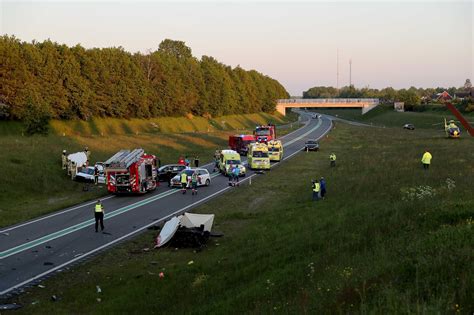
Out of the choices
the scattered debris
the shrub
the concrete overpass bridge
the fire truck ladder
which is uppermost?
the concrete overpass bridge

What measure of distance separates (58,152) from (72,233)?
22.4m

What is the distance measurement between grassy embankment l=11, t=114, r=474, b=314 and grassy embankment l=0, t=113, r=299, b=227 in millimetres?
11963

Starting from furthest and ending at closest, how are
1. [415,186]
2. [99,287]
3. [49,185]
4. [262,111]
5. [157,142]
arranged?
1. [262,111]
2. [157,142]
3. [49,185]
4. [415,186]
5. [99,287]

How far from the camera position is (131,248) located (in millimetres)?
21172

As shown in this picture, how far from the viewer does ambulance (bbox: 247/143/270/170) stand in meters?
46.5

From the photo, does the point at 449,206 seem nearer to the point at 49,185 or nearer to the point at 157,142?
the point at 49,185

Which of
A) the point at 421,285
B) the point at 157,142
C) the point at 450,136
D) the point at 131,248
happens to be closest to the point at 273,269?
the point at 421,285

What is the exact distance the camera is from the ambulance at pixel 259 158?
46500mm

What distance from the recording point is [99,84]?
249ft

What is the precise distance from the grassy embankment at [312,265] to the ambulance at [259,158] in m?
18.9

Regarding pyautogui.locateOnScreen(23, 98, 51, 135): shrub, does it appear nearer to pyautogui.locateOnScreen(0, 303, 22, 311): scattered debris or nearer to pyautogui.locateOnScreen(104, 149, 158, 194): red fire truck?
pyautogui.locateOnScreen(104, 149, 158, 194): red fire truck

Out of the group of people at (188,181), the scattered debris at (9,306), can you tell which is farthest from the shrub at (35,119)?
the scattered debris at (9,306)

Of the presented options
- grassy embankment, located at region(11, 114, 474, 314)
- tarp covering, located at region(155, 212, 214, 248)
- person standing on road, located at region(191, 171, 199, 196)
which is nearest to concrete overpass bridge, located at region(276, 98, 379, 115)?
person standing on road, located at region(191, 171, 199, 196)

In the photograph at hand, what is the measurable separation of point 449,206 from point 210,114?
97014 mm
